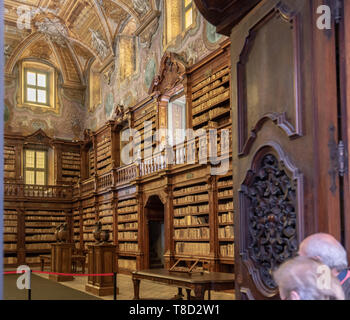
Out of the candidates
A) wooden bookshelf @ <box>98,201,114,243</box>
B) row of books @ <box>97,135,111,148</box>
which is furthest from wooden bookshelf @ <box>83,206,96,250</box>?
row of books @ <box>97,135,111,148</box>

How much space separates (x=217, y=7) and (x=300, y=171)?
160 cm

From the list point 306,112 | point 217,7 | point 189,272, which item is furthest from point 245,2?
point 189,272

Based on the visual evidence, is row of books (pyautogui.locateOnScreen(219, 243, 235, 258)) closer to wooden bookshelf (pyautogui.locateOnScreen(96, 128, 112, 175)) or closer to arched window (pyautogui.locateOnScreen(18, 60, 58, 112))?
wooden bookshelf (pyautogui.locateOnScreen(96, 128, 112, 175))

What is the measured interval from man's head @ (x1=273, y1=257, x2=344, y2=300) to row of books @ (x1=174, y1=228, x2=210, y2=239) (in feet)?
29.7

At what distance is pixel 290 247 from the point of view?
2639mm

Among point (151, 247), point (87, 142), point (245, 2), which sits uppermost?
point (87, 142)

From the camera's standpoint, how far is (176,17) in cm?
1386

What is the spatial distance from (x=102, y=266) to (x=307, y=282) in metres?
8.56

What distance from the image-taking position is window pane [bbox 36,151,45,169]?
20.4m

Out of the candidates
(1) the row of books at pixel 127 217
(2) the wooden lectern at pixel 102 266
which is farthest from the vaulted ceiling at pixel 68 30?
(2) the wooden lectern at pixel 102 266

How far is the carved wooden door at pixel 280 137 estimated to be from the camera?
243 cm

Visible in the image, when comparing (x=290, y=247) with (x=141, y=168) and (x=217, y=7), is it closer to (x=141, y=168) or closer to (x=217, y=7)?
(x=217, y=7)

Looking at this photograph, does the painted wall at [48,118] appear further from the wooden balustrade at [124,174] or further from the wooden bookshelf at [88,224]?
the wooden bookshelf at [88,224]

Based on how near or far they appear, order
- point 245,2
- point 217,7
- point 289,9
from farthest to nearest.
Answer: point 217,7 → point 245,2 → point 289,9
